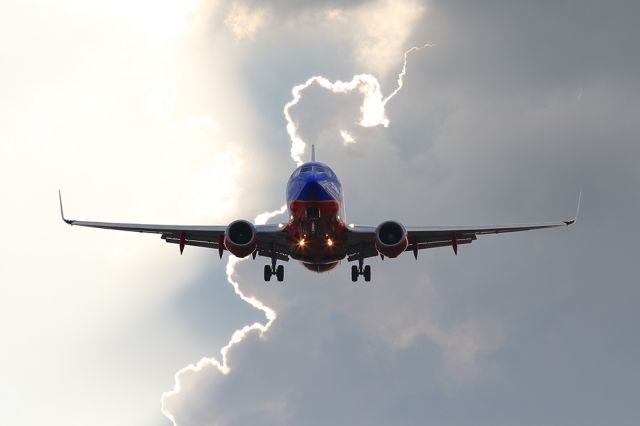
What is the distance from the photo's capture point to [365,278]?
47.6 m

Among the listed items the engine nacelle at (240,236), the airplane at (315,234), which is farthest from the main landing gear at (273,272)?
the engine nacelle at (240,236)

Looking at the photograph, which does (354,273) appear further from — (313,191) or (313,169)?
(313,191)

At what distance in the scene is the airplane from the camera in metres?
37.4

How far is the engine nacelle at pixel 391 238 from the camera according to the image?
38094mm

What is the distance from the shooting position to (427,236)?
4388 centimetres

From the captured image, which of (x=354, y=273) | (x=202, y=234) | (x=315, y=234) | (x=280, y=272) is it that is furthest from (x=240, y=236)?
(x=354, y=273)

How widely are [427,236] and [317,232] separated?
7716 mm

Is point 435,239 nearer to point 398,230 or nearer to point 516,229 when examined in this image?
point 516,229

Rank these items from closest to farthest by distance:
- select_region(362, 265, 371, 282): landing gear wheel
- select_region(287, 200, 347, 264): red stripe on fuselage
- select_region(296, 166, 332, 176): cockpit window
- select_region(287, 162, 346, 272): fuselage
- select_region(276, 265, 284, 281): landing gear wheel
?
1. select_region(287, 162, 346, 272): fuselage
2. select_region(287, 200, 347, 264): red stripe on fuselage
3. select_region(296, 166, 332, 176): cockpit window
4. select_region(276, 265, 284, 281): landing gear wheel
5. select_region(362, 265, 371, 282): landing gear wheel

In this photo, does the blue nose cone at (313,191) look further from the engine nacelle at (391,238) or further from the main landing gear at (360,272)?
the main landing gear at (360,272)

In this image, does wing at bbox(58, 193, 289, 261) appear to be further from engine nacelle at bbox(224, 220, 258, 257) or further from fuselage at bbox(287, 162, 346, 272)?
engine nacelle at bbox(224, 220, 258, 257)

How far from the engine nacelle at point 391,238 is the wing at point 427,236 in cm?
224

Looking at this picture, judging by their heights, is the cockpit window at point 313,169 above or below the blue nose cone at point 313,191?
above

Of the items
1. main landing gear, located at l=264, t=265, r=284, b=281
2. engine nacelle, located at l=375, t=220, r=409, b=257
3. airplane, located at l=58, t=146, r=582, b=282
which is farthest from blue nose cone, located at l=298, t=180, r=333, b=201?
main landing gear, located at l=264, t=265, r=284, b=281
